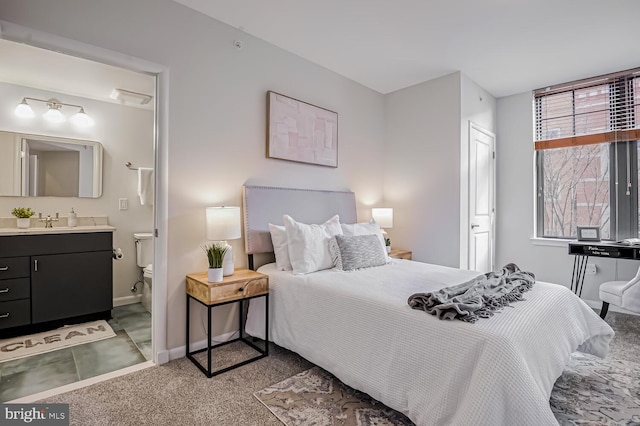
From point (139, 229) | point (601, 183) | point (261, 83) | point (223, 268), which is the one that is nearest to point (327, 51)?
point (261, 83)

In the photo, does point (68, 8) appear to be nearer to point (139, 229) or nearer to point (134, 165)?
point (134, 165)

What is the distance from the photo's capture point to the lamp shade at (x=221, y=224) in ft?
7.85

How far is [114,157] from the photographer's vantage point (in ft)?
12.6

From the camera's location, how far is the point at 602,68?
140 inches

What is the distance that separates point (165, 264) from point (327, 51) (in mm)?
2438

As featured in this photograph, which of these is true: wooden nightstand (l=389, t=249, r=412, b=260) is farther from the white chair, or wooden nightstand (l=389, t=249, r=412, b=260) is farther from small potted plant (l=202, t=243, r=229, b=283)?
small potted plant (l=202, t=243, r=229, b=283)

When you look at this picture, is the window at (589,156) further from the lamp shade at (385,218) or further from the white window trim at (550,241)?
the lamp shade at (385,218)

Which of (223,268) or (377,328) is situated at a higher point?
(223,268)

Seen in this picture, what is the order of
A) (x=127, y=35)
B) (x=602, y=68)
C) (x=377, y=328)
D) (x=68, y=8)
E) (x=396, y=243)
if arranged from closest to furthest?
(x=377, y=328) → (x=68, y=8) → (x=127, y=35) → (x=602, y=68) → (x=396, y=243)

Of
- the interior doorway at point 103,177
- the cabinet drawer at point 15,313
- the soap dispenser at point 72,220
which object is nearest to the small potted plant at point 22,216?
the interior doorway at point 103,177

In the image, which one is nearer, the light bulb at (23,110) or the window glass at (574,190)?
the light bulb at (23,110)

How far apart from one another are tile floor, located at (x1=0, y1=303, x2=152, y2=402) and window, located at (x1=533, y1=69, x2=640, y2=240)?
15.5ft

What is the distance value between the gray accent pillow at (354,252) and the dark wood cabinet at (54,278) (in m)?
2.38

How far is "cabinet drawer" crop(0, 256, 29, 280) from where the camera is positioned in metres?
2.79
